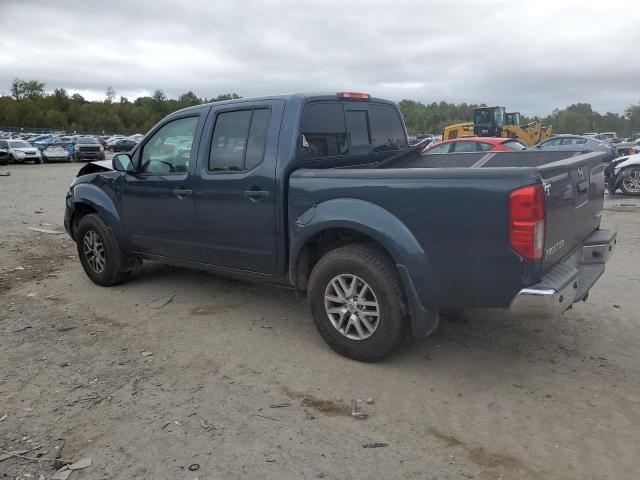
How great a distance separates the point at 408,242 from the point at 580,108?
446 feet

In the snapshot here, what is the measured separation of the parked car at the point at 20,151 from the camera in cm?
3246

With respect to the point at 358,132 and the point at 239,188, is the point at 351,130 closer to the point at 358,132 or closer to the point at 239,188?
the point at 358,132

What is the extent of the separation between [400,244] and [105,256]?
3.71 meters

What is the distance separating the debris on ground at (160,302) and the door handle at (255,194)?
1.75 metres

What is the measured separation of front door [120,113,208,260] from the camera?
4910 millimetres

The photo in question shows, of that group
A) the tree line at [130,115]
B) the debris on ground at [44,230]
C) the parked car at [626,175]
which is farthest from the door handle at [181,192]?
the tree line at [130,115]

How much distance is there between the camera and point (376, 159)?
4980 millimetres

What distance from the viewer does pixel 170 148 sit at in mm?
5148

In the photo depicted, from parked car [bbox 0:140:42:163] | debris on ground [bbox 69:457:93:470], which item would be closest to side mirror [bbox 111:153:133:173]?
debris on ground [bbox 69:457:93:470]

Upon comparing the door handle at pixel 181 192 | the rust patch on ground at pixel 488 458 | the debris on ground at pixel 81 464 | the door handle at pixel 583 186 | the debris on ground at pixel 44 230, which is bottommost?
the rust patch on ground at pixel 488 458

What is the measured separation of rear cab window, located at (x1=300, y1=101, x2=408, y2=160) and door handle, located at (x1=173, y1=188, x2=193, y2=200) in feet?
4.08

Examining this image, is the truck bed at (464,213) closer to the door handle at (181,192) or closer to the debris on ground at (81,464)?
the door handle at (181,192)

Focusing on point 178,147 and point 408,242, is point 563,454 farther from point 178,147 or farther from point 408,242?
point 178,147

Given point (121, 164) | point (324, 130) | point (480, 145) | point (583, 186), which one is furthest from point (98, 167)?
point (480, 145)
